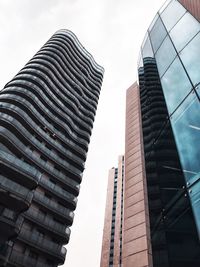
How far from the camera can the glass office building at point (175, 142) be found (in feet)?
29.1

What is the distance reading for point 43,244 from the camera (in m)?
31.8

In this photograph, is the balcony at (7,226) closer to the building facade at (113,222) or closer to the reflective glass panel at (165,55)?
the reflective glass panel at (165,55)

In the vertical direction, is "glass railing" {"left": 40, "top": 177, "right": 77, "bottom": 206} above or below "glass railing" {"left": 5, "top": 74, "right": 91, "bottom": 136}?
below

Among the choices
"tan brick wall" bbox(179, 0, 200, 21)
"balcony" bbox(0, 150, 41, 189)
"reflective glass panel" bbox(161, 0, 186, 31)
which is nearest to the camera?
"tan brick wall" bbox(179, 0, 200, 21)

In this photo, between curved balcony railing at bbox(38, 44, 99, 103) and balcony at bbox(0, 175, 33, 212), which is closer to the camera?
balcony at bbox(0, 175, 33, 212)

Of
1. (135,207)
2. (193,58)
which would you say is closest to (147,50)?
(193,58)

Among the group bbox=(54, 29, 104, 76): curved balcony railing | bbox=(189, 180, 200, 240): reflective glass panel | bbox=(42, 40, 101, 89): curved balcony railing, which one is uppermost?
bbox=(54, 29, 104, 76): curved balcony railing

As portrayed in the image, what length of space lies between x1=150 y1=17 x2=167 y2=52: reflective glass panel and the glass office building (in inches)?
4.6

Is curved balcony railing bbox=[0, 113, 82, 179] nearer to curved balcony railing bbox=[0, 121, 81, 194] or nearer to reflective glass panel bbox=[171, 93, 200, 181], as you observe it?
curved balcony railing bbox=[0, 121, 81, 194]

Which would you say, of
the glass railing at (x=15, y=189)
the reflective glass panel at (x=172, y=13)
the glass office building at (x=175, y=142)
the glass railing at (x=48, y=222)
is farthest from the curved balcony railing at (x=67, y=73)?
the glass office building at (x=175, y=142)

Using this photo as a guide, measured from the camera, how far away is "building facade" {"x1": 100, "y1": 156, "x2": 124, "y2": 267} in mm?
81750

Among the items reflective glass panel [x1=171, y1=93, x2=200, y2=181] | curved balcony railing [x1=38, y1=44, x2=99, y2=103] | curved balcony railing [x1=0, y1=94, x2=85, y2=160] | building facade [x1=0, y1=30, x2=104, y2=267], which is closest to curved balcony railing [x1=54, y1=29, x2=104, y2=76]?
building facade [x1=0, y1=30, x2=104, y2=267]

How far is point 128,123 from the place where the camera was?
21.9 metres

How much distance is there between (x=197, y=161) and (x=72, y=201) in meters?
32.3
